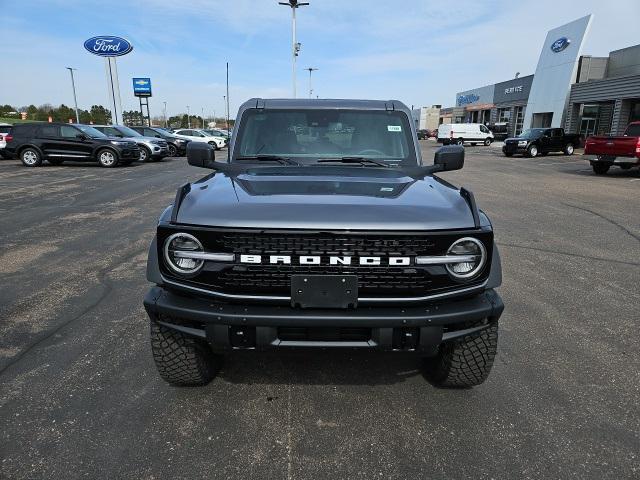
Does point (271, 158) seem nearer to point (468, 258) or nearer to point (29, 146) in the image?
point (468, 258)

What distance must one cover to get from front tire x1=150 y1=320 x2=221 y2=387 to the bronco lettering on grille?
64 cm

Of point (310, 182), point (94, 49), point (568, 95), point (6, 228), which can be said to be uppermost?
point (94, 49)

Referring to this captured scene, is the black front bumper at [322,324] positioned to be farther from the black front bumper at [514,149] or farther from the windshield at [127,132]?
the black front bumper at [514,149]

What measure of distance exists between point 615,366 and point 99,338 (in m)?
3.84

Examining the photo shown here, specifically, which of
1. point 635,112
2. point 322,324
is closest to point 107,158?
point 322,324

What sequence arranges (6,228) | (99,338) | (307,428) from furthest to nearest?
(6,228) → (99,338) → (307,428)

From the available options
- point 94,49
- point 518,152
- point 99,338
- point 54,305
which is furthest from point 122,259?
point 94,49

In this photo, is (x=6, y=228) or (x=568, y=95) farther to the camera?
(x=568, y=95)

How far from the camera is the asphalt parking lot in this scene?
2.33 m

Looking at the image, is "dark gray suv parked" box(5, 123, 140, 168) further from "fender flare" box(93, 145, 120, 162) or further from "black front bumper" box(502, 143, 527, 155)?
"black front bumper" box(502, 143, 527, 155)

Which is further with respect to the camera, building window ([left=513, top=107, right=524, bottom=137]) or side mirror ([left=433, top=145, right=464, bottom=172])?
building window ([left=513, top=107, right=524, bottom=137])

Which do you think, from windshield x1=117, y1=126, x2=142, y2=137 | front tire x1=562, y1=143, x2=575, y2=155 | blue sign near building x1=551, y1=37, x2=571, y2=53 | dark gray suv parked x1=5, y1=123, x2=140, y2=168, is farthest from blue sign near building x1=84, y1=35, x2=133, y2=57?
blue sign near building x1=551, y1=37, x2=571, y2=53

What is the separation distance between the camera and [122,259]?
19.0 ft

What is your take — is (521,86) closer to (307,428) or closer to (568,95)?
(568,95)
